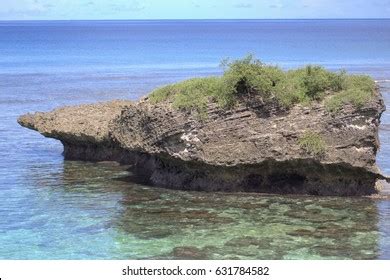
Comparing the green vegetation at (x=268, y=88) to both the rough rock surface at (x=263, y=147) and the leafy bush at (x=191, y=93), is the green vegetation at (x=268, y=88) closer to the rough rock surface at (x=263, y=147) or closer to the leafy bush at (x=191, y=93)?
the leafy bush at (x=191, y=93)

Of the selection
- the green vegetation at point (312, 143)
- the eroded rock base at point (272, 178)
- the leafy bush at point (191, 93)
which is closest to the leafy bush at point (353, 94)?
the green vegetation at point (312, 143)

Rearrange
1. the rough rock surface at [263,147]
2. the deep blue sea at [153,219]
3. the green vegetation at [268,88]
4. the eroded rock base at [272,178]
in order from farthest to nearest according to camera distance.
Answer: the green vegetation at [268,88] → the eroded rock base at [272,178] → the rough rock surface at [263,147] → the deep blue sea at [153,219]

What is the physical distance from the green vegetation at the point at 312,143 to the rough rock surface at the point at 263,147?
132mm

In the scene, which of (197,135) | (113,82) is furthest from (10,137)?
(113,82)

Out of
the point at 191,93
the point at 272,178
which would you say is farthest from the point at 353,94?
the point at 191,93

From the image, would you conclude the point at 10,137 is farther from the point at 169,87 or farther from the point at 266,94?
the point at 266,94

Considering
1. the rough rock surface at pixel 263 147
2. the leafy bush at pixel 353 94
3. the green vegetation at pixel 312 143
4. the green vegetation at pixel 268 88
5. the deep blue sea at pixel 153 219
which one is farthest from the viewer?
the green vegetation at pixel 268 88

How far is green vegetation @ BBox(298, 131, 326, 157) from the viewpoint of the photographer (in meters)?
28.9

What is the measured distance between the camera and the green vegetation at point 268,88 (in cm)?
3017

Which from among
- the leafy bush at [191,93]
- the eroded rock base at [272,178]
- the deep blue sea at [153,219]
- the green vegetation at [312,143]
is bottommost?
the deep blue sea at [153,219]

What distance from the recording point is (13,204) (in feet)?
96.8

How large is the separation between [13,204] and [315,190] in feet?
41.6

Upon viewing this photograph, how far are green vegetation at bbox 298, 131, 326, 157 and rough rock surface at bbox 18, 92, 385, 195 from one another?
0.43 ft

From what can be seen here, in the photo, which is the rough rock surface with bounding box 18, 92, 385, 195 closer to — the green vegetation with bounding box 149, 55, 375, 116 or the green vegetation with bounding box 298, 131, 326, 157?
the green vegetation with bounding box 298, 131, 326, 157
